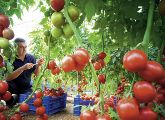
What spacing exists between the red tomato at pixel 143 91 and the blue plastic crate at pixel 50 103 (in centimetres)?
400

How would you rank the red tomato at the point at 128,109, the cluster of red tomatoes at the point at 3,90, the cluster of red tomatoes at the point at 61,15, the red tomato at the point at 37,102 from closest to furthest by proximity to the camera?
the red tomato at the point at 128,109 → the cluster of red tomatoes at the point at 61,15 → the cluster of red tomatoes at the point at 3,90 → the red tomato at the point at 37,102

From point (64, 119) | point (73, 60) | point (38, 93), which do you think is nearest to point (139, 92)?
point (73, 60)

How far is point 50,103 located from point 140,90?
4151 mm

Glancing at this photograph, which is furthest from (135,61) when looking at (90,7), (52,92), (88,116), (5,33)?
(52,92)

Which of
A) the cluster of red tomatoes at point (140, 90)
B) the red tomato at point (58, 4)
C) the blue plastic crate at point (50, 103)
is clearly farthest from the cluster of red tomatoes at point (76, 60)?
the blue plastic crate at point (50, 103)

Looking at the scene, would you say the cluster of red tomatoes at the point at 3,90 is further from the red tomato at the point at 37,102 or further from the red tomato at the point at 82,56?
the red tomato at the point at 82,56

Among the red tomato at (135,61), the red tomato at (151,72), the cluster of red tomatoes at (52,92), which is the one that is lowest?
the red tomato at (151,72)

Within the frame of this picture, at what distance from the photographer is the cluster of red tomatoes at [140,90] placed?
1.94 feet

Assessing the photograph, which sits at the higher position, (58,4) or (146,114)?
(58,4)

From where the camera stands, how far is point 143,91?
59 centimetres

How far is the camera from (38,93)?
221cm

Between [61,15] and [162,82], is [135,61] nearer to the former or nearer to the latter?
[162,82]

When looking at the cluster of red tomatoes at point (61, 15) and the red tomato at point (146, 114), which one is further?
the cluster of red tomatoes at point (61, 15)

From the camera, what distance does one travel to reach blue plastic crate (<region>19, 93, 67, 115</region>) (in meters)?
4.57
